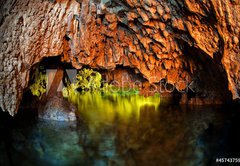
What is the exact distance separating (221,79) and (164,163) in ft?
11.2

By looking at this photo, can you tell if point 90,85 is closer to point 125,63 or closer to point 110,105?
point 110,105

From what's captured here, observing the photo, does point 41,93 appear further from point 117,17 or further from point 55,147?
point 117,17

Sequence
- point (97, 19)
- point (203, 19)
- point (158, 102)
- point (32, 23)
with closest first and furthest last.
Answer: point (203, 19)
point (32, 23)
point (97, 19)
point (158, 102)

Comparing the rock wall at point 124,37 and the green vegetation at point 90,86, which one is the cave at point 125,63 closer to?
the rock wall at point 124,37

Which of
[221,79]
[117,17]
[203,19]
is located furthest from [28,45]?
[221,79]

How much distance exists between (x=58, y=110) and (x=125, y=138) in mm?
2279

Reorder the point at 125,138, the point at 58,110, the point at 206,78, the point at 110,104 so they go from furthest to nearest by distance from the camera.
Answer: the point at 110,104 < the point at 206,78 < the point at 58,110 < the point at 125,138

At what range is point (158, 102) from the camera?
9.80 metres

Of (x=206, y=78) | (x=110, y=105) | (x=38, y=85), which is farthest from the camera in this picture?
(x=110, y=105)

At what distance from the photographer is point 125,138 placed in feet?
21.3

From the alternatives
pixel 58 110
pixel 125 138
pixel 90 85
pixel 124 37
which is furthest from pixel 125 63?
pixel 90 85

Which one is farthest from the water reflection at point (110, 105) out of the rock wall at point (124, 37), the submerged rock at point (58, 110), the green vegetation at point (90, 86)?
the rock wall at point (124, 37)

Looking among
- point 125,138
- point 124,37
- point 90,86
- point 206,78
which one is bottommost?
point 125,138

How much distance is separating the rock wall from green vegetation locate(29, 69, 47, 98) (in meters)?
1.55
